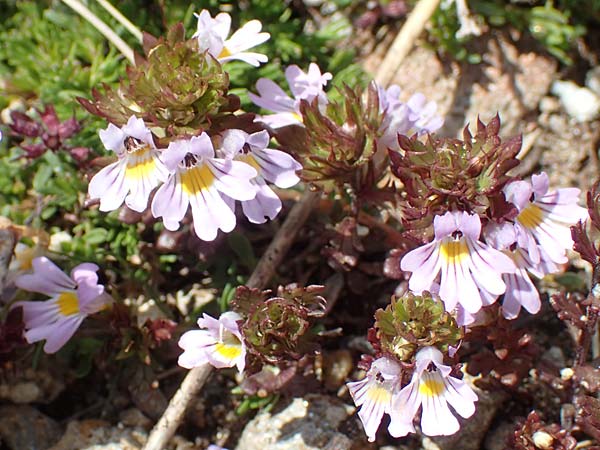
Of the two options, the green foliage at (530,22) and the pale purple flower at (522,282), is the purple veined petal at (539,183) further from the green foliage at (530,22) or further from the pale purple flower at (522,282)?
the green foliage at (530,22)

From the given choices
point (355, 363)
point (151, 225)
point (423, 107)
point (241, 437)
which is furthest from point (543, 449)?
point (151, 225)

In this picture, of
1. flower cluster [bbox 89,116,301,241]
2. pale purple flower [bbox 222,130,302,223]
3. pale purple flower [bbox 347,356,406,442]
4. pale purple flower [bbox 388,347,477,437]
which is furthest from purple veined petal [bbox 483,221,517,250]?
flower cluster [bbox 89,116,301,241]

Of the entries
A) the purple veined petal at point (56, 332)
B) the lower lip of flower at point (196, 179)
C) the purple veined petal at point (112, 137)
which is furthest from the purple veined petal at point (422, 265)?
the purple veined petal at point (56, 332)

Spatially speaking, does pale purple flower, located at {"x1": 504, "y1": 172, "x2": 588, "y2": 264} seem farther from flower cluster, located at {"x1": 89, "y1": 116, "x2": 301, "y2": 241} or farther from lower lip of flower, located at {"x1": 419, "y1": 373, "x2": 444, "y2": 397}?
flower cluster, located at {"x1": 89, "y1": 116, "x2": 301, "y2": 241}

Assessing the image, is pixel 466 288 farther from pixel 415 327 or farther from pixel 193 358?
pixel 193 358

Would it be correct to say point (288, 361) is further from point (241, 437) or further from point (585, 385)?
point (585, 385)

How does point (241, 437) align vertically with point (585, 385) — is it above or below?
above

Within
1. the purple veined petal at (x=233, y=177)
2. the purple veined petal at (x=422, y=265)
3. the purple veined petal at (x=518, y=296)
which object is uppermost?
the purple veined petal at (x=233, y=177)
